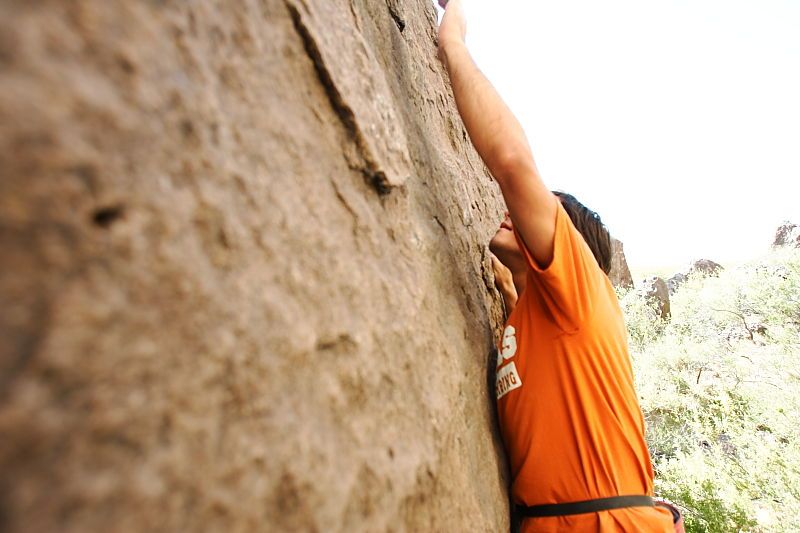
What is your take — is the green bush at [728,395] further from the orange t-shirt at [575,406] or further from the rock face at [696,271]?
the orange t-shirt at [575,406]

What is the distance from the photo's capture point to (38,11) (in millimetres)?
669

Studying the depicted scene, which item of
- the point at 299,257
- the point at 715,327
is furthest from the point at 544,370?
the point at 715,327

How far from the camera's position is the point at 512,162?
1.80 metres

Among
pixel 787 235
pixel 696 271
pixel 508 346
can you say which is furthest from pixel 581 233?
pixel 787 235

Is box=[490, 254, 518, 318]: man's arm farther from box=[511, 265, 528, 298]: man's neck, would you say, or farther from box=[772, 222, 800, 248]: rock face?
box=[772, 222, 800, 248]: rock face

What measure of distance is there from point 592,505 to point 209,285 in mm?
1663

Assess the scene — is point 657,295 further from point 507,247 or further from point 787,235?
point 507,247

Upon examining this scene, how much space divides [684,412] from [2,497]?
53.8ft

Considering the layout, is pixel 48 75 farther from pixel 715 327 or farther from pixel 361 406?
pixel 715 327

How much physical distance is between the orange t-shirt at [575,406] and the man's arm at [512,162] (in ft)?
0.18

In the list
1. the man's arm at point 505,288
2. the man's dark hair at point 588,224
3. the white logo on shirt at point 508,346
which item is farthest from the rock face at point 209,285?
the man's arm at point 505,288

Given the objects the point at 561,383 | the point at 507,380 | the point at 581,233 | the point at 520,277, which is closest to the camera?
the point at 561,383

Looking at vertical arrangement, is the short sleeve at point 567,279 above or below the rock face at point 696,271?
below

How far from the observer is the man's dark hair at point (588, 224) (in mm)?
2318
